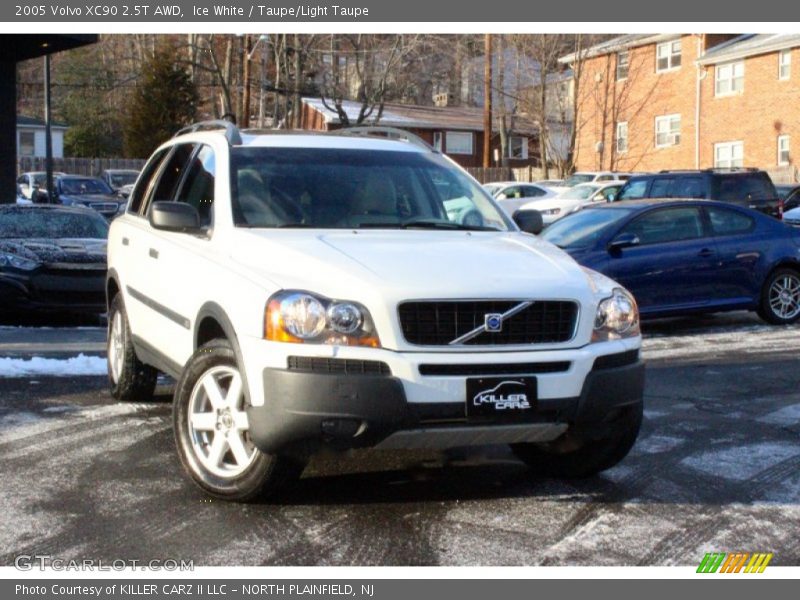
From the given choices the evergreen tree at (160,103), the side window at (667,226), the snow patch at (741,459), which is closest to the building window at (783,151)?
the evergreen tree at (160,103)

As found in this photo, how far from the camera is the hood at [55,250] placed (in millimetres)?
12828

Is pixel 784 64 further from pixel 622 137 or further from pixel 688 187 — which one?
pixel 688 187

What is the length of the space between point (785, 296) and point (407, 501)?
9.05 metres

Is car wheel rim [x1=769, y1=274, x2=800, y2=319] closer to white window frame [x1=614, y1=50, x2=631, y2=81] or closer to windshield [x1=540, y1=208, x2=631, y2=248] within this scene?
windshield [x1=540, y1=208, x2=631, y2=248]

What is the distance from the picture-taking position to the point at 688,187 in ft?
67.7

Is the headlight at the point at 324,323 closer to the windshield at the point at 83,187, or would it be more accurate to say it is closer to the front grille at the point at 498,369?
the front grille at the point at 498,369

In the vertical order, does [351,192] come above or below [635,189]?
below

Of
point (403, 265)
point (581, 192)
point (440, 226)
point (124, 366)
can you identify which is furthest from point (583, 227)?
point (581, 192)

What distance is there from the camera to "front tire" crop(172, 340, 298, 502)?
5.41 metres

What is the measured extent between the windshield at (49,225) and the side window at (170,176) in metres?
6.31

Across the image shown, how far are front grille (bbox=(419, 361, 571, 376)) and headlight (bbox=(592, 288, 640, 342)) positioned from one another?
0.31m

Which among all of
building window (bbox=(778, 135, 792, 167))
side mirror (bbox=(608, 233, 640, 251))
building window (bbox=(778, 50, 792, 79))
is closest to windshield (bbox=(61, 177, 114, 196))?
building window (bbox=(778, 135, 792, 167))

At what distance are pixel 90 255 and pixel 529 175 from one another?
132ft

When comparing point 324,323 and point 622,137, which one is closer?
point 324,323
